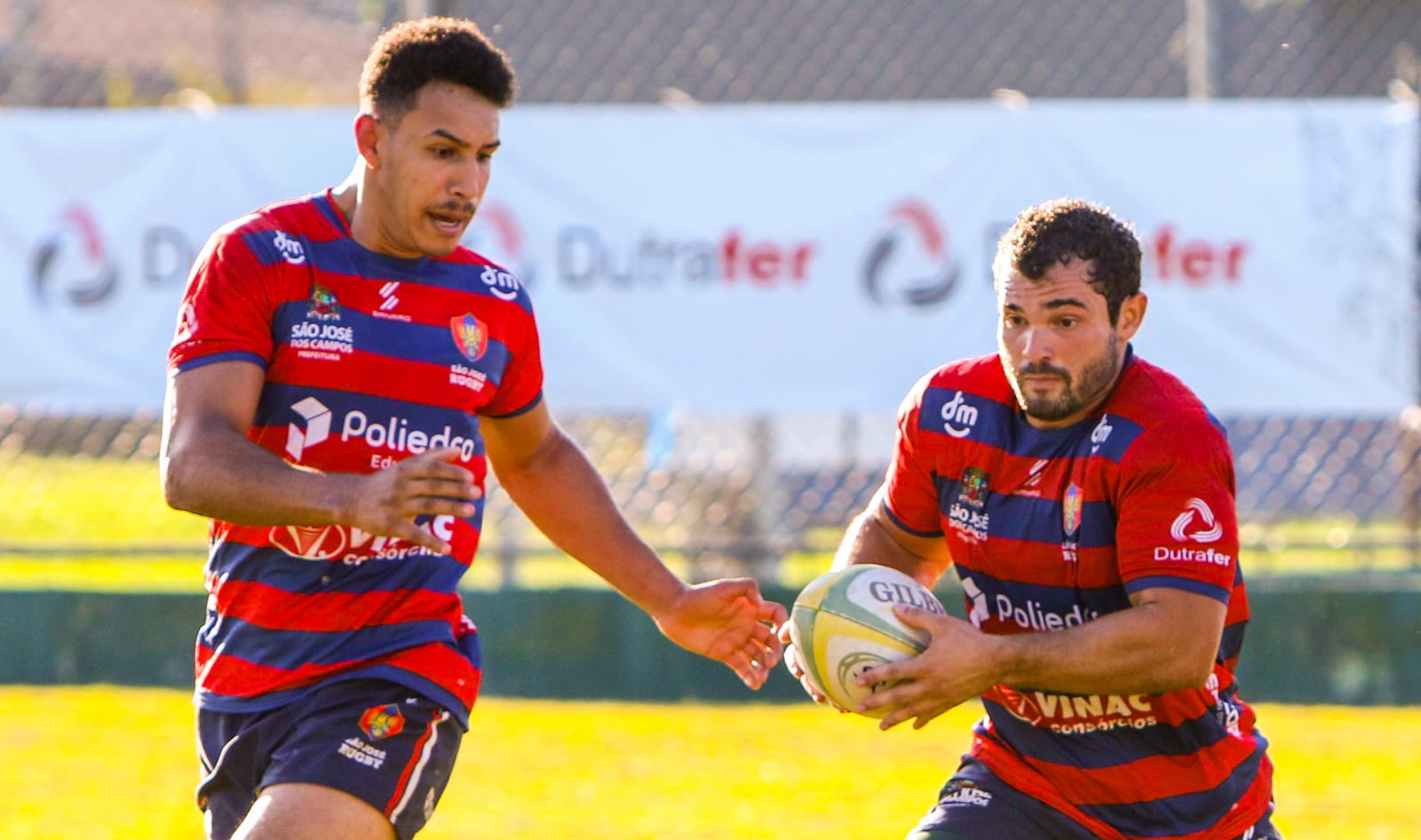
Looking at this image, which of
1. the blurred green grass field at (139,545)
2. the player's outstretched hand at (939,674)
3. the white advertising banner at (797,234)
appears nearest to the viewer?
the player's outstretched hand at (939,674)

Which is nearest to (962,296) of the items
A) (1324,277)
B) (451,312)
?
(1324,277)

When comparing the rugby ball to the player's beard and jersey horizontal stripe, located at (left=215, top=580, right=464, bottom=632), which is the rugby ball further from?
jersey horizontal stripe, located at (left=215, top=580, right=464, bottom=632)

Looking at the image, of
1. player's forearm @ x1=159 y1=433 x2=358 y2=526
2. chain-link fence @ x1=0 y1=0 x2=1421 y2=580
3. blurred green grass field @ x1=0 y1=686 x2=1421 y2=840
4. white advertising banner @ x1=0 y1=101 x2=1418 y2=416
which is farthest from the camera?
chain-link fence @ x1=0 y1=0 x2=1421 y2=580

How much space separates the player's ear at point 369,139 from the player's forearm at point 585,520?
0.87 m

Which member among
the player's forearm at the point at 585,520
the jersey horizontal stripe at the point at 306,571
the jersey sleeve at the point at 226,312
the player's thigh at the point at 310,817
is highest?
the jersey sleeve at the point at 226,312

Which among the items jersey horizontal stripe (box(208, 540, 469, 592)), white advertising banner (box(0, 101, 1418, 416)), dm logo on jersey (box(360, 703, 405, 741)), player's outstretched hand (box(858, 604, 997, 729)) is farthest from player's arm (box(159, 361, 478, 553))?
white advertising banner (box(0, 101, 1418, 416))

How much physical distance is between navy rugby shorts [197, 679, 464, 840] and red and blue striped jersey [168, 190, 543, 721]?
44 mm

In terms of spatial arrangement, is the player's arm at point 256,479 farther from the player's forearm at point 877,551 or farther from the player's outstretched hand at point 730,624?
the player's forearm at point 877,551

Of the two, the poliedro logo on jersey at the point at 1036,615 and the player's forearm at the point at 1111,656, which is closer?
the player's forearm at the point at 1111,656

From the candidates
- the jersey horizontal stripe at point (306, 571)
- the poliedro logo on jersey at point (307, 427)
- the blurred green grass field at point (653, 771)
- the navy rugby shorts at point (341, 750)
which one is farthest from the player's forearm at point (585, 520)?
the blurred green grass field at point (653, 771)

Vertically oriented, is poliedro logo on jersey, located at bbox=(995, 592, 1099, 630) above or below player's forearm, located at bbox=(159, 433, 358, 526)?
above

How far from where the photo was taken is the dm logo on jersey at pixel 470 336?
4.34 metres

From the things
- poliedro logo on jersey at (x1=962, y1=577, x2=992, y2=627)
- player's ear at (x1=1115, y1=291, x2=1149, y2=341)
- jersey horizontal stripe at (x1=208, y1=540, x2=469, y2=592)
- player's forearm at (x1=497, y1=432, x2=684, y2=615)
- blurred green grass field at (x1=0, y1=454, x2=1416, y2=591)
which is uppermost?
player's ear at (x1=1115, y1=291, x2=1149, y2=341)

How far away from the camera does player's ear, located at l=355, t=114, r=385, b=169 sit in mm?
4270
